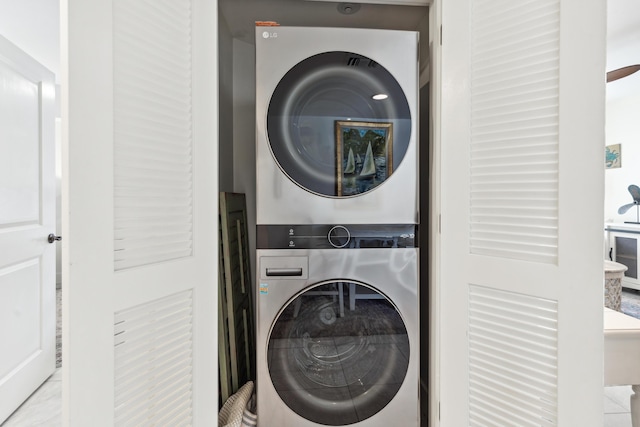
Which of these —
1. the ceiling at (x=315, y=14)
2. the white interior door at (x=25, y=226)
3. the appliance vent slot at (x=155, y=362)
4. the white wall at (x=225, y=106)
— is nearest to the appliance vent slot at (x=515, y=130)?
the ceiling at (x=315, y=14)

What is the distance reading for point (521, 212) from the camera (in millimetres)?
1125

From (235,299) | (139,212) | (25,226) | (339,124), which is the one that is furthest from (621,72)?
(25,226)

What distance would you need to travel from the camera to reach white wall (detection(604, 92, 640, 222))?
14.4ft

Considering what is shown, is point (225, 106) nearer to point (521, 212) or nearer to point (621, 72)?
point (521, 212)

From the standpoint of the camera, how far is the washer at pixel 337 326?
52.9 inches

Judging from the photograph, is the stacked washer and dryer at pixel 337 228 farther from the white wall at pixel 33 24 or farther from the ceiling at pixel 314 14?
the white wall at pixel 33 24

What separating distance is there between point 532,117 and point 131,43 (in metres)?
1.32

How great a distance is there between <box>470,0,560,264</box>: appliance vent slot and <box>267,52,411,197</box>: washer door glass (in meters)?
0.32

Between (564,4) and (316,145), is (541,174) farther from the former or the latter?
(316,145)

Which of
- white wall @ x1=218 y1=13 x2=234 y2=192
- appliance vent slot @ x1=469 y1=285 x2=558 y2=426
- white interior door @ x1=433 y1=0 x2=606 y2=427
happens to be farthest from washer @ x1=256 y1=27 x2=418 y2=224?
white wall @ x1=218 y1=13 x2=234 y2=192

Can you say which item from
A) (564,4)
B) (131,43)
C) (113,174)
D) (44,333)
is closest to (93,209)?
(113,174)

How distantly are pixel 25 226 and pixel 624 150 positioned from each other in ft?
21.9

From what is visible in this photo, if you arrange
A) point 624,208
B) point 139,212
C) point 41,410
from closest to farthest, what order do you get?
point 139,212 < point 41,410 < point 624,208

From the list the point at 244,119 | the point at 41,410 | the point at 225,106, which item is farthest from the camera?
the point at 244,119
